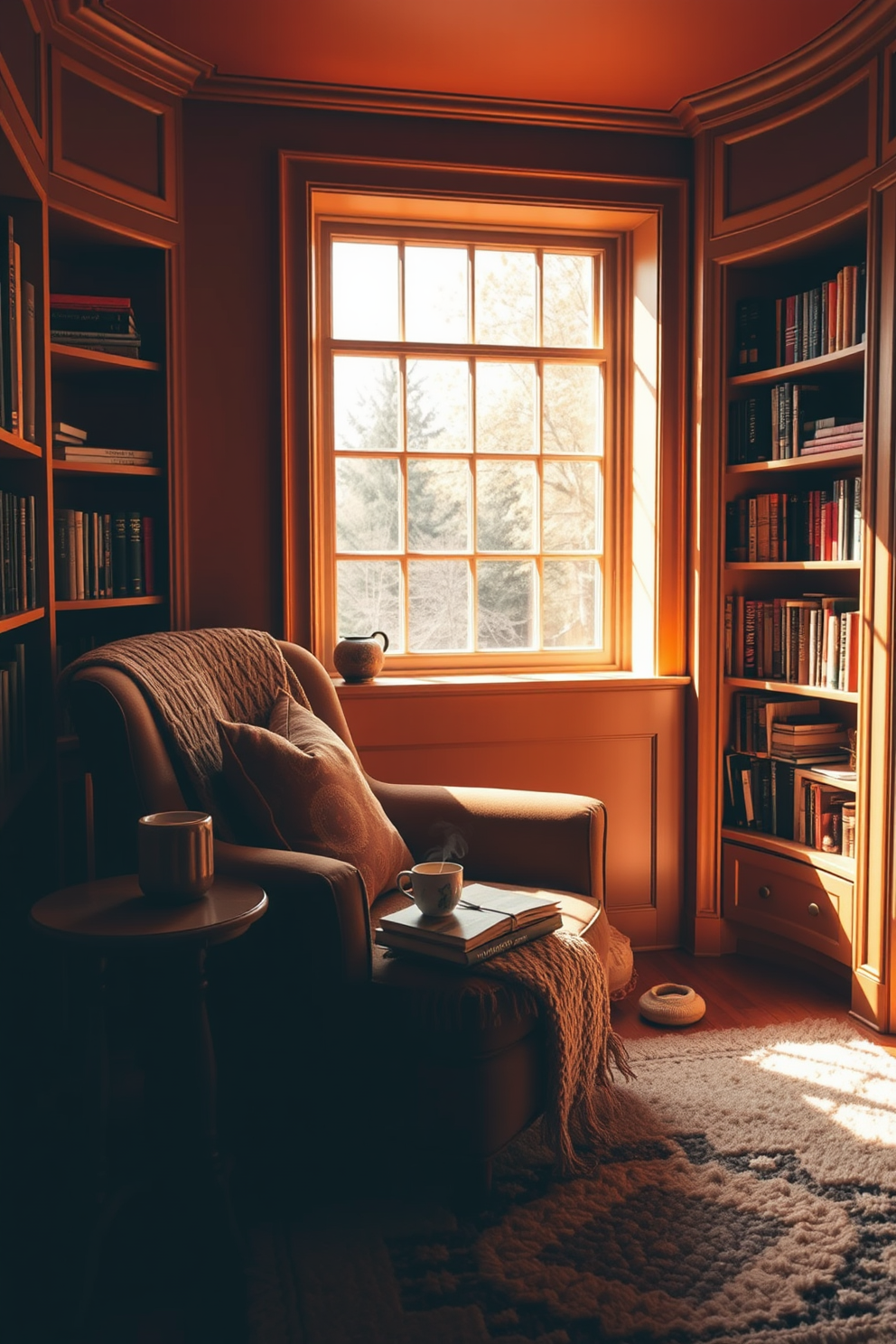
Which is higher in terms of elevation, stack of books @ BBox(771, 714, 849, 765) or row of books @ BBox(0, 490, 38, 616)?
row of books @ BBox(0, 490, 38, 616)

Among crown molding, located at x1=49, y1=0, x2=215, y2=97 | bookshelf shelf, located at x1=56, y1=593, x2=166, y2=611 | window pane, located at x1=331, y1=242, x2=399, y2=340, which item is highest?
crown molding, located at x1=49, y1=0, x2=215, y2=97

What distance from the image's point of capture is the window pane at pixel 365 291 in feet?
10.9

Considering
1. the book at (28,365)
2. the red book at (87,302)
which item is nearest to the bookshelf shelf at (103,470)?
the book at (28,365)

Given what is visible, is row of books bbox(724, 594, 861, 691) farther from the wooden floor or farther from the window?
the wooden floor

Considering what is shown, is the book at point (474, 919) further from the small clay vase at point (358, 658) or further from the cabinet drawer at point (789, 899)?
the cabinet drawer at point (789, 899)

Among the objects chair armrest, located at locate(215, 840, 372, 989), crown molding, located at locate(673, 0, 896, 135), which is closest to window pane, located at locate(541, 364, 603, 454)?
crown molding, located at locate(673, 0, 896, 135)

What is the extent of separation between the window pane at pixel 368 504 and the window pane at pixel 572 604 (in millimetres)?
544

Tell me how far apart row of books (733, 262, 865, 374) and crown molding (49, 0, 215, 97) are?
172cm

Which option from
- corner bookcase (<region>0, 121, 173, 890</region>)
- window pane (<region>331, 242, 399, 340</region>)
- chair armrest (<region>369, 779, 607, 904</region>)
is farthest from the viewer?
window pane (<region>331, 242, 399, 340</region>)

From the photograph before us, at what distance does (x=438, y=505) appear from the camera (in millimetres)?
3428

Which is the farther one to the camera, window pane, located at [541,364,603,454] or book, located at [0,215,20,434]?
window pane, located at [541,364,603,454]

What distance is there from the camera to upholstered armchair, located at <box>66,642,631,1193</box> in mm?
1866

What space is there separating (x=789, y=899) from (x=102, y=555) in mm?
2215

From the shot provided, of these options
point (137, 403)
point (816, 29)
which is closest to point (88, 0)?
point (137, 403)
